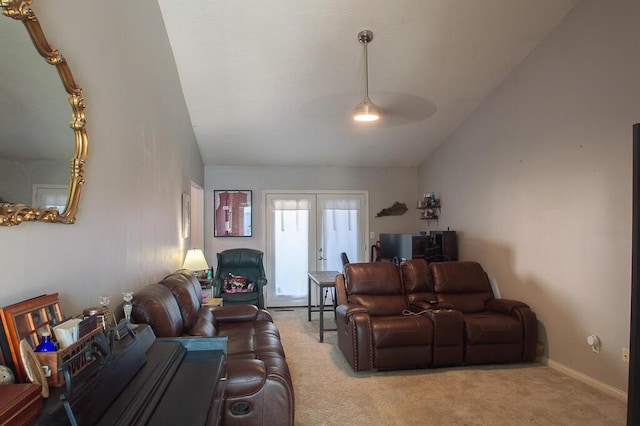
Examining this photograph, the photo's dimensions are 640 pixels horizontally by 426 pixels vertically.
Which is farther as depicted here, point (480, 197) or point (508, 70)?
point (480, 197)

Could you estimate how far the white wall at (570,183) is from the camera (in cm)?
304

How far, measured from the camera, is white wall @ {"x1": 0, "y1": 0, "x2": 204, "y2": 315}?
1583 millimetres

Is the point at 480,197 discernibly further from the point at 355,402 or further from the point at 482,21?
the point at 355,402

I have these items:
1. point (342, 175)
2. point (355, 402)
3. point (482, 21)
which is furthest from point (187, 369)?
point (342, 175)

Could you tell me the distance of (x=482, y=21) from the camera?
3527 millimetres

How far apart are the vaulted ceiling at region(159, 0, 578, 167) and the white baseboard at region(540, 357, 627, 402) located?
10.2 feet

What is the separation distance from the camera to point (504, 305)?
403 cm

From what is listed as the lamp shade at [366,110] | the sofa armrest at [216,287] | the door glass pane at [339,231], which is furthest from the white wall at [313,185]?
the lamp shade at [366,110]

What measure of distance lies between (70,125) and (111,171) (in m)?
0.53

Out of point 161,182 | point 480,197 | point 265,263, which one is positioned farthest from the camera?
point 265,263

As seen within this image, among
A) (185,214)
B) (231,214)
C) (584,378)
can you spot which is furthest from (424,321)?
(231,214)

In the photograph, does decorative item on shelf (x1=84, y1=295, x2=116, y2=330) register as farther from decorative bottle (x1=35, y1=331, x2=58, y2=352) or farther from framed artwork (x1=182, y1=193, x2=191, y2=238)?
framed artwork (x1=182, y1=193, x2=191, y2=238)

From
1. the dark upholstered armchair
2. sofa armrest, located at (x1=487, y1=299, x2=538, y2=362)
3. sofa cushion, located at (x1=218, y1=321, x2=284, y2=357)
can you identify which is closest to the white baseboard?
sofa armrest, located at (x1=487, y1=299, x2=538, y2=362)

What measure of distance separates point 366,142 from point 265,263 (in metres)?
2.62
